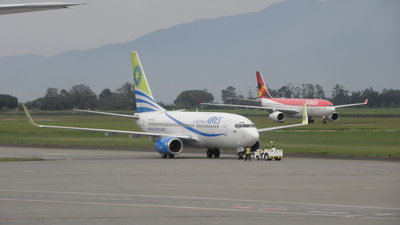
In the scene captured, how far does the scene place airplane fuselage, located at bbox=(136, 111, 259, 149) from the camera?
54.1 meters

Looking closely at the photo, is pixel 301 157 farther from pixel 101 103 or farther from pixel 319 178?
pixel 101 103

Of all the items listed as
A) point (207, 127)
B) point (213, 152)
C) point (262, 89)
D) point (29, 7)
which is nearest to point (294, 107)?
point (262, 89)

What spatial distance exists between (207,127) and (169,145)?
10.1 feet

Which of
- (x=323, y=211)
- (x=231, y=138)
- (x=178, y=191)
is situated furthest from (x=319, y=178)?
(x=231, y=138)

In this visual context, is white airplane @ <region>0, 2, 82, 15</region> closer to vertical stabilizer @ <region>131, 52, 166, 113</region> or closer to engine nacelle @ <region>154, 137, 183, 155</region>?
engine nacelle @ <region>154, 137, 183, 155</region>

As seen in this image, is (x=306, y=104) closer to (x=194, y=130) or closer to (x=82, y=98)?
(x=194, y=130)

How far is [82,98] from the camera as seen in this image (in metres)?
183

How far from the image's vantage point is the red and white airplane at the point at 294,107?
120062 millimetres

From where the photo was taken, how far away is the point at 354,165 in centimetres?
4669

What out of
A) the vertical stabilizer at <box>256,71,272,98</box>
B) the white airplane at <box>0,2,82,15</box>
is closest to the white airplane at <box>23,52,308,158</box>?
the white airplane at <box>0,2,82,15</box>

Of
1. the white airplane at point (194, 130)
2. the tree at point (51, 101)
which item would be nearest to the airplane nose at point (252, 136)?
the white airplane at point (194, 130)

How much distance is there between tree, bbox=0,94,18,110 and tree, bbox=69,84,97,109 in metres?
16.8

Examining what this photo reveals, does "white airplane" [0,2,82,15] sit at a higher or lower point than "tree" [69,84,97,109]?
lower

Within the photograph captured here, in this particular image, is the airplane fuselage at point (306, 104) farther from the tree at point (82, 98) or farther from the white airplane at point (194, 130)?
the white airplane at point (194, 130)
